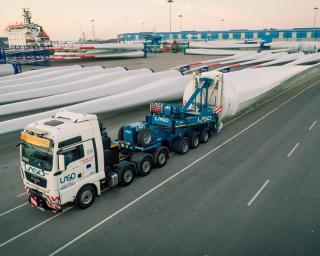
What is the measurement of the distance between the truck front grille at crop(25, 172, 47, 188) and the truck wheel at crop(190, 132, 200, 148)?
797 centimetres

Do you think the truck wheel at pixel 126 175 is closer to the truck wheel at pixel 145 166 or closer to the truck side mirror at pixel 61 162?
the truck wheel at pixel 145 166

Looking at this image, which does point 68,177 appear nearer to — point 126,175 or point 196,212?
point 126,175

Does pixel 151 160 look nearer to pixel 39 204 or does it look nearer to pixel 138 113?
pixel 39 204

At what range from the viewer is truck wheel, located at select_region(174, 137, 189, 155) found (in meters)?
13.9

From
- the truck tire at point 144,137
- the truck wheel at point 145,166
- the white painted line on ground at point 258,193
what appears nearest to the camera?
the white painted line on ground at point 258,193

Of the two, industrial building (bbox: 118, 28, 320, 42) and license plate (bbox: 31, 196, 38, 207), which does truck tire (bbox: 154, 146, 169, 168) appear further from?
industrial building (bbox: 118, 28, 320, 42)

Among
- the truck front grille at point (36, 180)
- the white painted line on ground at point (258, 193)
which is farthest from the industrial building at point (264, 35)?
the truck front grille at point (36, 180)

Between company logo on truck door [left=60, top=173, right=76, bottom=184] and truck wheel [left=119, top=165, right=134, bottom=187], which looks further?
truck wheel [left=119, top=165, right=134, bottom=187]

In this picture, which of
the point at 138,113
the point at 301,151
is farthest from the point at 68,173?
the point at 138,113

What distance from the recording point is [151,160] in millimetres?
12258

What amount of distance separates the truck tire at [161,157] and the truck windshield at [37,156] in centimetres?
508

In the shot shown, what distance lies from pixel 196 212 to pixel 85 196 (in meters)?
3.78

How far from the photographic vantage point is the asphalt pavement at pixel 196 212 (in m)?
7.97

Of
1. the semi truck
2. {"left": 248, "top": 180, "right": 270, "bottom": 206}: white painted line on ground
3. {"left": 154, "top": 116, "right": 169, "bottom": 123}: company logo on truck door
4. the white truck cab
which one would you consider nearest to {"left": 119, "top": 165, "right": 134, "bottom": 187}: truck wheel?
the semi truck
